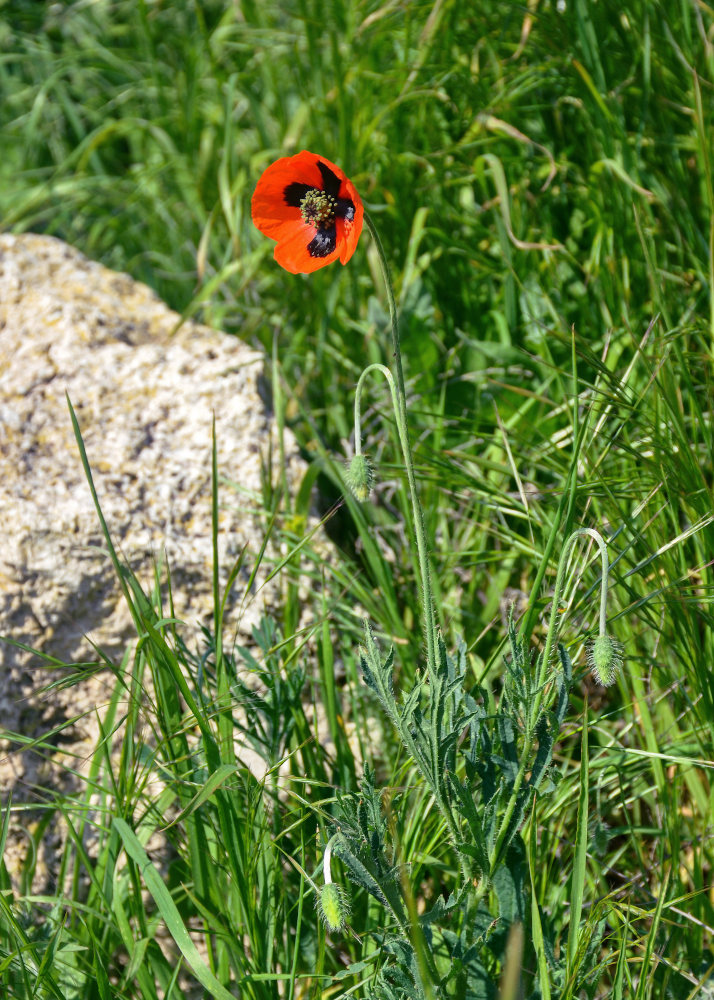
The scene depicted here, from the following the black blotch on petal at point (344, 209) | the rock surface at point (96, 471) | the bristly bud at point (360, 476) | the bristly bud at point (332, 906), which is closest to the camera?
the bristly bud at point (332, 906)

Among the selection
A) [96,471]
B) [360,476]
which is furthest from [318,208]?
[96,471]

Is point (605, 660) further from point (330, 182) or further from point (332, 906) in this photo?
point (330, 182)

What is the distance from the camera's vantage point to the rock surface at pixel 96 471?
1748 mm

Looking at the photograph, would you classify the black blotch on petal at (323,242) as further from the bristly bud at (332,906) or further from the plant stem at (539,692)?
the bristly bud at (332,906)

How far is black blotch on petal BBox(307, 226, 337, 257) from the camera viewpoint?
1.30 m

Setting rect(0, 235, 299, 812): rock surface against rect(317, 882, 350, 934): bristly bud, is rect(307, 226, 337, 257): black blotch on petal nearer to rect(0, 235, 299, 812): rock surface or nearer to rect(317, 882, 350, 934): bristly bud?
rect(0, 235, 299, 812): rock surface

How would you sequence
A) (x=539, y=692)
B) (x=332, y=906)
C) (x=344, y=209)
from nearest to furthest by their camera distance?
1. (x=332, y=906)
2. (x=539, y=692)
3. (x=344, y=209)

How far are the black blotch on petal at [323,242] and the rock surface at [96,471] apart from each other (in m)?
0.65

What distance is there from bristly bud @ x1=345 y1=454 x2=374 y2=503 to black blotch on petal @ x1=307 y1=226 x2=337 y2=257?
13.0 inches

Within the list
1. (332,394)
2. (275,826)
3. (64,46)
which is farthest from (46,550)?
(64,46)

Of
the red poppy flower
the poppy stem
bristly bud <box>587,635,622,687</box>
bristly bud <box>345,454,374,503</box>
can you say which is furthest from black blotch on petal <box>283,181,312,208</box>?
bristly bud <box>587,635,622,687</box>

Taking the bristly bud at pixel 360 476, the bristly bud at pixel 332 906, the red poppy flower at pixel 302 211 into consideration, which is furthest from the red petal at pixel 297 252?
the bristly bud at pixel 332 906

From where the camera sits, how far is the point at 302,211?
1.31 meters

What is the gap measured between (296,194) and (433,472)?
0.74 metres
